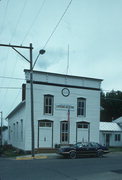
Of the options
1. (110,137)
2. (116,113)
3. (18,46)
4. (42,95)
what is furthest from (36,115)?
(116,113)

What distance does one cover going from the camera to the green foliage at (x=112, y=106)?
63.5 meters

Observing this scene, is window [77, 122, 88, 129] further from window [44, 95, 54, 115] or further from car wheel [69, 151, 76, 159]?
car wheel [69, 151, 76, 159]

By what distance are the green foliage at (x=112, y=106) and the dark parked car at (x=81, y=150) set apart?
1596 inches

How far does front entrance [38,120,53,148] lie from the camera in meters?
27.0

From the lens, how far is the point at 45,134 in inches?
1074

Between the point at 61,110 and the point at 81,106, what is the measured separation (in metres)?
2.56

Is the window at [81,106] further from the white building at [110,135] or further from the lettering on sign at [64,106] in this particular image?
the white building at [110,135]

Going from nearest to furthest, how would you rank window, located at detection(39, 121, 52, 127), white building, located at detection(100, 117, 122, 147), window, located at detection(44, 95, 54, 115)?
window, located at detection(39, 121, 52, 127)
window, located at detection(44, 95, 54, 115)
white building, located at detection(100, 117, 122, 147)

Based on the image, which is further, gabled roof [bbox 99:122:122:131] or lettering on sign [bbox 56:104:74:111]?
gabled roof [bbox 99:122:122:131]

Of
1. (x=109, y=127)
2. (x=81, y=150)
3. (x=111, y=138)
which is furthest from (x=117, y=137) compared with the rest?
(x=81, y=150)

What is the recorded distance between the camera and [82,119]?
29.2m

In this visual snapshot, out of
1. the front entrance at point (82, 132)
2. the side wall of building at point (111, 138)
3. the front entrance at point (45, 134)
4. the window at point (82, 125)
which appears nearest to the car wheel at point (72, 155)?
the front entrance at point (45, 134)

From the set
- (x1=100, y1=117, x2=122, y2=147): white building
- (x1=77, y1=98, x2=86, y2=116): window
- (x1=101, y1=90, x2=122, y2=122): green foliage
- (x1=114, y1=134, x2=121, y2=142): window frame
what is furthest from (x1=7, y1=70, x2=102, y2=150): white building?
(x1=101, y1=90, x2=122, y2=122): green foliage

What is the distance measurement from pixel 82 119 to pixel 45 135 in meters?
4.56
